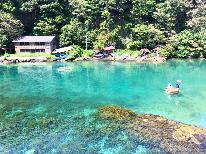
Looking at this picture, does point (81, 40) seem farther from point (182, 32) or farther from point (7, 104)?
point (7, 104)

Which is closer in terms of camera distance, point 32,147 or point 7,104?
point 32,147

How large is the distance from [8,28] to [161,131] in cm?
4764

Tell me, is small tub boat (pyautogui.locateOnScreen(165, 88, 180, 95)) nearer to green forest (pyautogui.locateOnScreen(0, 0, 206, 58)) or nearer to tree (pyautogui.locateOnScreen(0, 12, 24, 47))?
green forest (pyautogui.locateOnScreen(0, 0, 206, 58))

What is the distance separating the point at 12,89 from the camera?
44.2 metres

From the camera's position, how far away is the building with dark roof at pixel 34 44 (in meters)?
67.1

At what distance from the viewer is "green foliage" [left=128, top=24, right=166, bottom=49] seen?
218 ft

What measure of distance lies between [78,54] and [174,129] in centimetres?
4069

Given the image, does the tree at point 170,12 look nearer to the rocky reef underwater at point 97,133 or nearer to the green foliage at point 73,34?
the green foliage at point 73,34

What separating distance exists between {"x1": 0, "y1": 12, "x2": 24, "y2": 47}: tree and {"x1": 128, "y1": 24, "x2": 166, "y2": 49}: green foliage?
74.7ft

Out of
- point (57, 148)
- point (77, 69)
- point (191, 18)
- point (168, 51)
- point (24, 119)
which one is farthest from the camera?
point (191, 18)

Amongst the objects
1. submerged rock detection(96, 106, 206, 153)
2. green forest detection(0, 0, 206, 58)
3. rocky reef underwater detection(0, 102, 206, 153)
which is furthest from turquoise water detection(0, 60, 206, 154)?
green forest detection(0, 0, 206, 58)

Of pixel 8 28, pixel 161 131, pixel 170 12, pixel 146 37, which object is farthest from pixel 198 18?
pixel 161 131

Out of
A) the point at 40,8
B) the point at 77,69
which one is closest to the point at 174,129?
the point at 77,69

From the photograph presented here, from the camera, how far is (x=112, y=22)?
7088 centimetres
